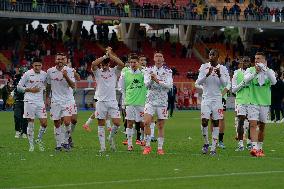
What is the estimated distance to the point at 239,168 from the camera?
1877 centimetres

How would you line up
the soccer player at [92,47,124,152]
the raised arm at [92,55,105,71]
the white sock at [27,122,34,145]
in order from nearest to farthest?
1. the raised arm at [92,55,105,71]
2. the soccer player at [92,47,124,152]
3. the white sock at [27,122,34,145]

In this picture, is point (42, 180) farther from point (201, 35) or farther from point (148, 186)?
point (201, 35)

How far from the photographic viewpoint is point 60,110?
23766mm

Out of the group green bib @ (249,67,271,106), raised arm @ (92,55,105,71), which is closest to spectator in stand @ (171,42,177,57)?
raised arm @ (92,55,105,71)

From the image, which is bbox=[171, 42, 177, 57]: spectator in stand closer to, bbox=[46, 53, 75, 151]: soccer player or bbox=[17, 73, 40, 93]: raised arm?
bbox=[46, 53, 75, 151]: soccer player

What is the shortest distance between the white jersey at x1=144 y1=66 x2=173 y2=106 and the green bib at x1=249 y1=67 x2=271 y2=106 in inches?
78.4

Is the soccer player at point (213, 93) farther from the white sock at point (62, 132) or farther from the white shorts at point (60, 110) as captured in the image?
the white sock at point (62, 132)

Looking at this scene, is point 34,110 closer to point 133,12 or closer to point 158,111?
point 158,111

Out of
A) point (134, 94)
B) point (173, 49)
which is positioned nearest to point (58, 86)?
point (134, 94)

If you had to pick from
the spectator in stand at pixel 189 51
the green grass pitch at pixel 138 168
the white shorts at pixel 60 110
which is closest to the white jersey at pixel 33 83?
the white shorts at pixel 60 110

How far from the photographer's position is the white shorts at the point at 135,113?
25000 mm

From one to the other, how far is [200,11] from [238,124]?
160 feet

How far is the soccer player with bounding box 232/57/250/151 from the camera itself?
23141 millimetres

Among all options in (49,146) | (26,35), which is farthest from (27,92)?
(26,35)
